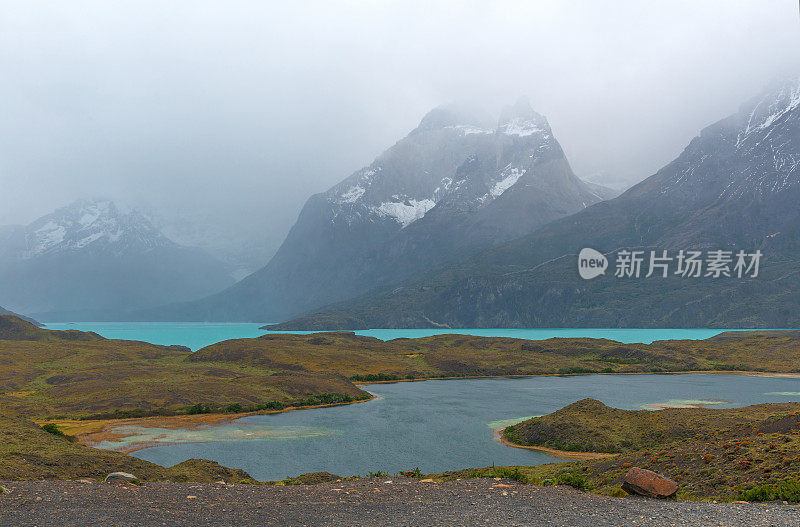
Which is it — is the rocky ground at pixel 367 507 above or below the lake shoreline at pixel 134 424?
above

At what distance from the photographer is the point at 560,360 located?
602 feet

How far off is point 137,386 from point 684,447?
9837 centimetres

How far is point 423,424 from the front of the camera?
84250mm

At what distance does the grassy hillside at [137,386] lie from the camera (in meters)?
93.1

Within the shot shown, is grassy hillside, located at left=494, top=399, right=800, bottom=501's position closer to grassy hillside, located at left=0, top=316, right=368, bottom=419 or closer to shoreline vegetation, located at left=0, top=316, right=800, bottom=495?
shoreline vegetation, located at left=0, top=316, right=800, bottom=495

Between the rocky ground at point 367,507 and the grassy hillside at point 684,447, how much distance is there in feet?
13.3

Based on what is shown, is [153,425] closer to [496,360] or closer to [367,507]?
[367,507]

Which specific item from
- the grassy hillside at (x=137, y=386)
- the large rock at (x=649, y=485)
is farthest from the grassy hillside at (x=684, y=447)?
the grassy hillside at (x=137, y=386)

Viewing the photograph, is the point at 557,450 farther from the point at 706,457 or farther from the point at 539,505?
the point at 539,505

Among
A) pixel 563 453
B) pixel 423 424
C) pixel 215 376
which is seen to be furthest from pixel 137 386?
pixel 563 453

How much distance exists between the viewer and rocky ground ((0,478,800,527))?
798 inches

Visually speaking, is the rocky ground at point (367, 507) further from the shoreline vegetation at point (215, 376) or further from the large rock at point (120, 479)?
the large rock at point (120, 479)

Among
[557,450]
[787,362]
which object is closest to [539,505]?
[557,450]

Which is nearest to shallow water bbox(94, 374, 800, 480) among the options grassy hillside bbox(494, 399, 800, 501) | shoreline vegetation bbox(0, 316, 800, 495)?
shoreline vegetation bbox(0, 316, 800, 495)
